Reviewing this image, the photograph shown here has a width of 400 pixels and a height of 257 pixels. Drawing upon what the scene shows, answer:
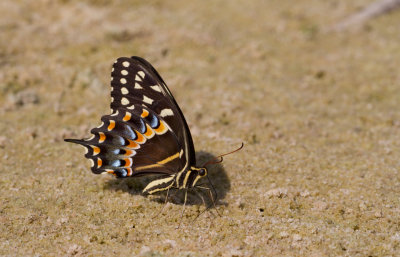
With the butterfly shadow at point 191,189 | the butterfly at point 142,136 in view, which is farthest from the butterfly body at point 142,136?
the butterfly shadow at point 191,189

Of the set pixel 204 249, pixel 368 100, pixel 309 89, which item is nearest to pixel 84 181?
pixel 204 249

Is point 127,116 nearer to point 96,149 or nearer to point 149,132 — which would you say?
point 149,132

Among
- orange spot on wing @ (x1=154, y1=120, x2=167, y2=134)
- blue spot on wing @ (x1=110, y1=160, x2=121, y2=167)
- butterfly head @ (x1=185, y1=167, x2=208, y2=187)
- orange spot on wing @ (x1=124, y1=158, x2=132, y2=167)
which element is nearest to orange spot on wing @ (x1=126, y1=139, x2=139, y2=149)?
orange spot on wing @ (x1=124, y1=158, x2=132, y2=167)

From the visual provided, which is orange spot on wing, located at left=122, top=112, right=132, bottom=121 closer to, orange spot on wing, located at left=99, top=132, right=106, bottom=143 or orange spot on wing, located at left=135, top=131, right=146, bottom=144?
orange spot on wing, located at left=135, top=131, right=146, bottom=144

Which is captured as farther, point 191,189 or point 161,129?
point 191,189

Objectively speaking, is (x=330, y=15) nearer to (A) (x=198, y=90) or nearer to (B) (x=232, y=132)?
(A) (x=198, y=90)

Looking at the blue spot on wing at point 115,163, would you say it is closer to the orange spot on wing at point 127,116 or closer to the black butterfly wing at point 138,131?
the black butterfly wing at point 138,131

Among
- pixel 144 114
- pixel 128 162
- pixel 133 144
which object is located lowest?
pixel 128 162

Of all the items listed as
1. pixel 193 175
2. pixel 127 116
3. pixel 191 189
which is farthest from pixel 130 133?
pixel 191 189
